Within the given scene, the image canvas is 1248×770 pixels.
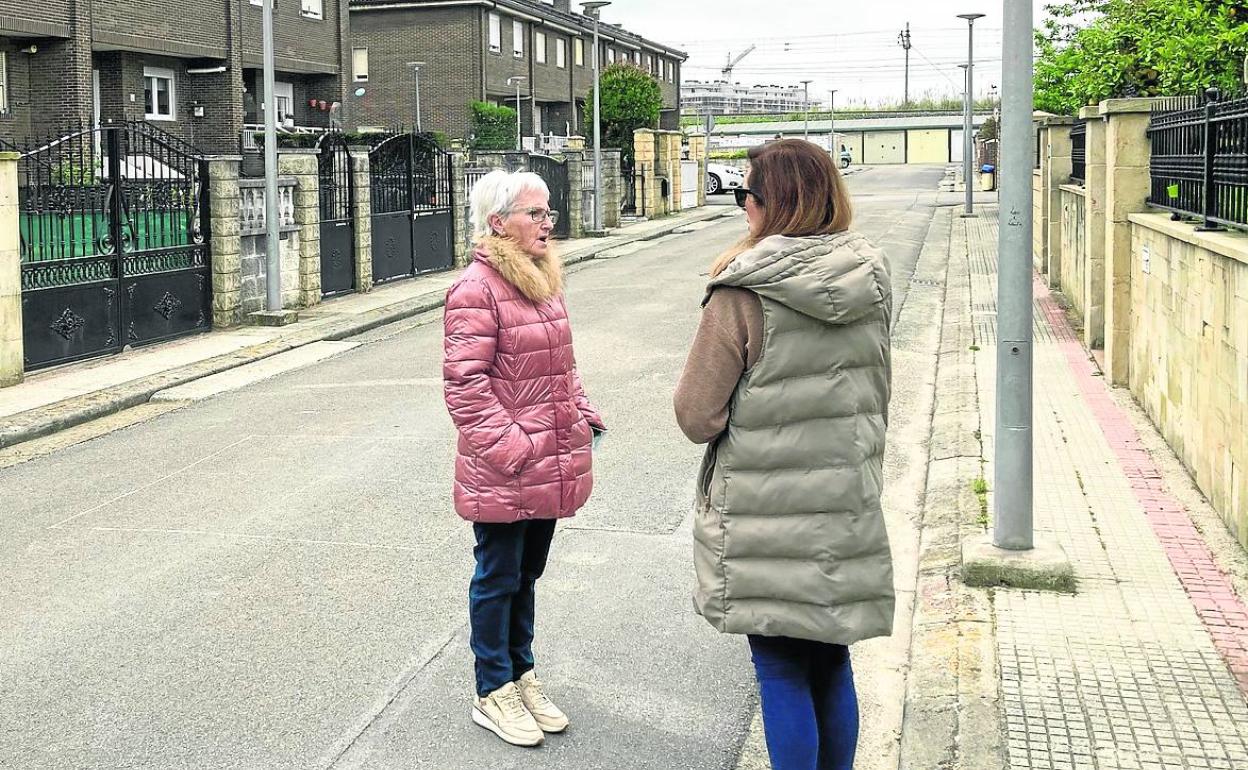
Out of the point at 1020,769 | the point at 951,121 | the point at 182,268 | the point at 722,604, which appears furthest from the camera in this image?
the point at 951,121

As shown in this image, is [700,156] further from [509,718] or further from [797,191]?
[797,191]

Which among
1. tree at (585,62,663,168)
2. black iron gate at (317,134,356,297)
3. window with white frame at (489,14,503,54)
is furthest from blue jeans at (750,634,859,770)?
window with white frame at (489,14,503,54)

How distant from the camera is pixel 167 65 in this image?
37031 millimetres

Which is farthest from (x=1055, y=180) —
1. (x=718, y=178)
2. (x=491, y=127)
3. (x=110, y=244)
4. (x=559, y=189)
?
(x=718, y=178)

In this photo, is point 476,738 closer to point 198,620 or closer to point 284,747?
point 284,747

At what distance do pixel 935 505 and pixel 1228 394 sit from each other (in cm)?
167

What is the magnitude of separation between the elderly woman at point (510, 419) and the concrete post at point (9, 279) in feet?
29.3

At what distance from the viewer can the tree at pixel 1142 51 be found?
10.9 meters

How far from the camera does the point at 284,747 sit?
4.76 m

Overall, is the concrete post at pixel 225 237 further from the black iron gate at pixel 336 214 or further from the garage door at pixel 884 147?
the garage door at pixel 884 147

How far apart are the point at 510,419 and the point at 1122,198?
8.23m

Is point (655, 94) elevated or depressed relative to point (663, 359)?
elevated

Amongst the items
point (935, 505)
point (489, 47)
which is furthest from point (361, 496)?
point (489, 47)

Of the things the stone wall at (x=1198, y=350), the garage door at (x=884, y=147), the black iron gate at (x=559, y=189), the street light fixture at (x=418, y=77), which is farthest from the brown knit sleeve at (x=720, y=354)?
the garage door at (x=884, y=147)
